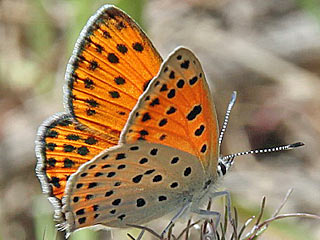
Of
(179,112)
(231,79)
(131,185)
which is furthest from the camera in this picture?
(231,79)

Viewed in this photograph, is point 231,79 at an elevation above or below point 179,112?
above

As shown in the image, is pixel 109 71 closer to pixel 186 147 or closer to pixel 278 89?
pixel 186 147

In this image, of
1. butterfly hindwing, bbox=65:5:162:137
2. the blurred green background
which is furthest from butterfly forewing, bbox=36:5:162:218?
the blurred green background

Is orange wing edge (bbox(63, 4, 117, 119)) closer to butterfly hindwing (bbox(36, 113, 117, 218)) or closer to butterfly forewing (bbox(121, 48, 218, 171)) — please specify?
butterfly hindwing (bbox(36, 113, 117, 218))

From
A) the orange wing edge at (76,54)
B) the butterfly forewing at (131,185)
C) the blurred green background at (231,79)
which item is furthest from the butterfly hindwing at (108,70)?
the blurred green background at (231,79)

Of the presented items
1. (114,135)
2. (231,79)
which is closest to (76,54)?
(114,135)

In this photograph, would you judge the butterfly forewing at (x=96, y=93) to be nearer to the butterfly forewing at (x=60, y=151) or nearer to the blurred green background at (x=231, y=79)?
the butterfly forewing at (x=60, y=151)

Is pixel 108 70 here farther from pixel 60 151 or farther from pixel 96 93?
pixel 60 151
